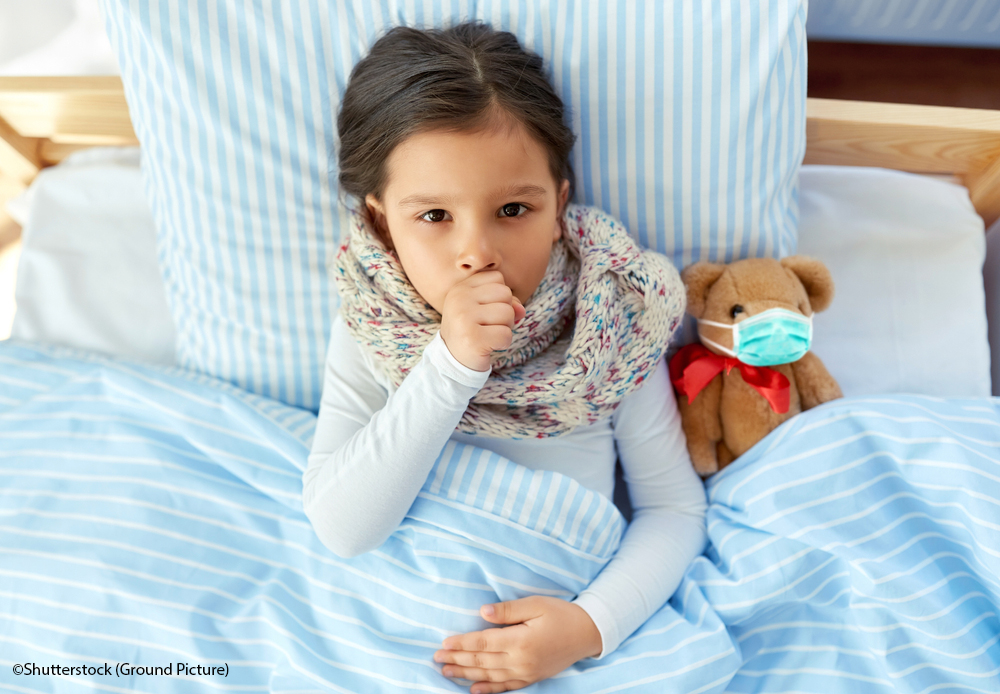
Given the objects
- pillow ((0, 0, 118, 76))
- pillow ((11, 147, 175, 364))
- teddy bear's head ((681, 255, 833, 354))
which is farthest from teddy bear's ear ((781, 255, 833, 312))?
pillow ((0, 0, 118, 76))

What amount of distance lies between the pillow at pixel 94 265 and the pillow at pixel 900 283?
108 centimetres

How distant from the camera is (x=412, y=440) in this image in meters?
0.75

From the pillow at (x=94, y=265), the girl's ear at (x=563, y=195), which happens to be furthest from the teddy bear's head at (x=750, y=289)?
the pillow at (x=94, y=265)

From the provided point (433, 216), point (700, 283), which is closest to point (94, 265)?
point (433, 216)

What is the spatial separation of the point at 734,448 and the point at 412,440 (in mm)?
471

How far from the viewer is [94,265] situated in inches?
44.1

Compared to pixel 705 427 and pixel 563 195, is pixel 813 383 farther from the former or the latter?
pixel 563 195

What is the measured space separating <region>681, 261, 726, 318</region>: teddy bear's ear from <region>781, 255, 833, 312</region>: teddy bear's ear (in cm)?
9

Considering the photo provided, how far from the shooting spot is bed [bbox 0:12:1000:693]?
2.50 ft

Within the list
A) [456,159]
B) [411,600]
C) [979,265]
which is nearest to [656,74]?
[456,159]

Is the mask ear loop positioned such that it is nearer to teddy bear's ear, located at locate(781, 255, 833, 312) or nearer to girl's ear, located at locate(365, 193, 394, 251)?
teddy bear's ear, located at locate(781, 255, 833, 312)

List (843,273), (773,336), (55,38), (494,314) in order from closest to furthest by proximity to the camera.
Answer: (494,314), (773,336), (843,273), (55,38)

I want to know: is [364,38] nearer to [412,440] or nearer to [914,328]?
[412,440]

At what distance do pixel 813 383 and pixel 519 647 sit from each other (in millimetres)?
532
